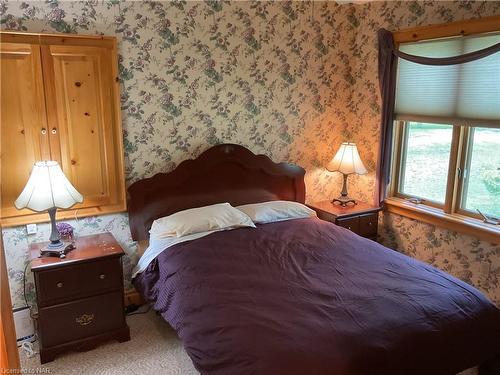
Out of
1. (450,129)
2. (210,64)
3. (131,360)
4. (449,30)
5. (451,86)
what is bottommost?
(131,360)

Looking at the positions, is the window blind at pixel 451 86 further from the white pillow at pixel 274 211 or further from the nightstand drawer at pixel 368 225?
the white pillow at pixel 274 211

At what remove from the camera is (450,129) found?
3271mm

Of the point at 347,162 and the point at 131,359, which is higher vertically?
the point at 347,162

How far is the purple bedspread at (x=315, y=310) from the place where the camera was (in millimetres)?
1803

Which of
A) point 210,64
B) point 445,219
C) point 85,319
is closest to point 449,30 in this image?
point 445,219

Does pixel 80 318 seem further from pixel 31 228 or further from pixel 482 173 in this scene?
pixel 482 173

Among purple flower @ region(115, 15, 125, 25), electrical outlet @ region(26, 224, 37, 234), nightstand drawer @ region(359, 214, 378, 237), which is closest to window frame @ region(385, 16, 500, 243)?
nightstand drawer @ region(359, 214, 378, 237)

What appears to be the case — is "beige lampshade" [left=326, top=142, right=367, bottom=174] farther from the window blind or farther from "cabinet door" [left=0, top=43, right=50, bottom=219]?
"cabinet door" [left=0, top=43, right=50, bottom=219]

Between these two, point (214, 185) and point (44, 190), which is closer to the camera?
point (44, 190)

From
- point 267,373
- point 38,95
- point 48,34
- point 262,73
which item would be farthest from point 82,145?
point 267,373

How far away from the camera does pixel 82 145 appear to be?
2.87 meters

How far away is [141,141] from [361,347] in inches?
82.8

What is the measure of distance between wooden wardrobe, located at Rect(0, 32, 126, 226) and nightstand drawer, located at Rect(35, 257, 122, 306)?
475 millimetres

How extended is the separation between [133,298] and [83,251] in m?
0.74
